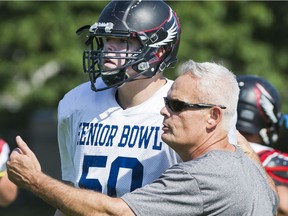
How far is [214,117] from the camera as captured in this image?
396 cm

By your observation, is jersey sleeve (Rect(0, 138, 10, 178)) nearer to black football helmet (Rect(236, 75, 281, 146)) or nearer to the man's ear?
black football helmet (Rect(236, 75, 281, 146))

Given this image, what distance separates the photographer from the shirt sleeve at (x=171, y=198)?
3762mm

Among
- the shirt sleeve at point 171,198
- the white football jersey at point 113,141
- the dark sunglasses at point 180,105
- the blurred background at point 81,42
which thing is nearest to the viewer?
the shirt sleeve at point 171,198

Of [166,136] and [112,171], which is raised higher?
[166,136]

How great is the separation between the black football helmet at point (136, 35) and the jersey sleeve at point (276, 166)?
1.17 meters

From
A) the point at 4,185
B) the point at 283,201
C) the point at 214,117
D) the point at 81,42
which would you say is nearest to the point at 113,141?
the point at 214,117

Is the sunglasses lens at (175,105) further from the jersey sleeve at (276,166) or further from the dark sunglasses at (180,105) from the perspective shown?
the jersey sleeve at (276,166)

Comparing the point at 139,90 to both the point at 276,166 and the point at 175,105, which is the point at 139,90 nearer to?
the point at 175,105

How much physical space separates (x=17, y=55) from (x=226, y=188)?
1008 cm

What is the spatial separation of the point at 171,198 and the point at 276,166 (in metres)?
1.70

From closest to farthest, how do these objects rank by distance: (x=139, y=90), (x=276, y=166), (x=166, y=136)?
1. (x=166, y=136)
2. (x=139, y=90)
3. (x=276, y=166)

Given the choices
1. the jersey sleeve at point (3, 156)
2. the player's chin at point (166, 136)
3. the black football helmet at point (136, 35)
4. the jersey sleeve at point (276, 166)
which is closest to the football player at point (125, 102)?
the black football helmet at point (136, 35)

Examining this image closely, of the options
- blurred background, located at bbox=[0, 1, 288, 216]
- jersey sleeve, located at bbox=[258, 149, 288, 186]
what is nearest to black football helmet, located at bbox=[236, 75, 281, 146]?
jersey sleeve, located at bbox=[258, 149, 288, 186]

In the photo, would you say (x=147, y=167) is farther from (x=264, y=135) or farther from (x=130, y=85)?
(x=264, y=135)
